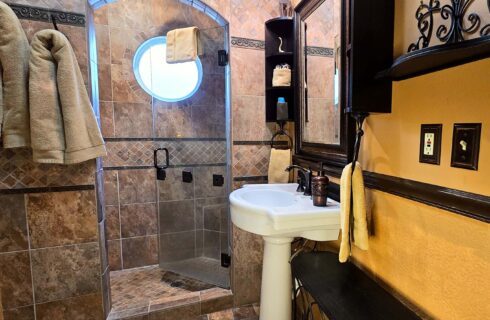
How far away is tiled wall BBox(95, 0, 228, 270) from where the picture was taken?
222 centimetres

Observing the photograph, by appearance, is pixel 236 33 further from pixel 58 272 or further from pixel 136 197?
pixel 58 272

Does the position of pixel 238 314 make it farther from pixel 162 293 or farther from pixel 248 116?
pixel 248 116

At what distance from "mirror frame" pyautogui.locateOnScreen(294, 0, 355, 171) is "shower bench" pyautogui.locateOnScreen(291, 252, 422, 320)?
0.51 metres

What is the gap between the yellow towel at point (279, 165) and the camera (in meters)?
1.90

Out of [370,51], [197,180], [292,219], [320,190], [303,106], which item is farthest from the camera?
[197,180]

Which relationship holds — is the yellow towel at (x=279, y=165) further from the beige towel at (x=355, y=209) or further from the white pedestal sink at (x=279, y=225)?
the beige towel at (x=355, y=209)

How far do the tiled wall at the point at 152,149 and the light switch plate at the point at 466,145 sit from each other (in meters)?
1.59

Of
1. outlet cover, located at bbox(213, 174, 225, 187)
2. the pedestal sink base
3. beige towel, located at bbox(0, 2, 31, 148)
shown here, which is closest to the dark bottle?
the pedestal sink base

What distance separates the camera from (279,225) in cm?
113

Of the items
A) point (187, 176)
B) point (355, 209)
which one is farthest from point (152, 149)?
point (355, 209)

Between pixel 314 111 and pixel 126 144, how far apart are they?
5.70ft

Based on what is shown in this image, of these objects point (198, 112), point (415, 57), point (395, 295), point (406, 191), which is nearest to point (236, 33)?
point (198, 112)

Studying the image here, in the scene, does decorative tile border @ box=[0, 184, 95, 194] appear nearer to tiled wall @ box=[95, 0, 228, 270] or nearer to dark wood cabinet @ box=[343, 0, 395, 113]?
tiled wall @ box=[95, 0, 228, 270]

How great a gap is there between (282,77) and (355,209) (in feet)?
3.70
